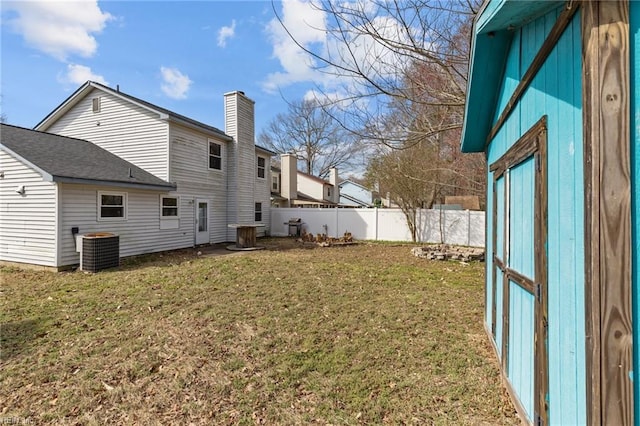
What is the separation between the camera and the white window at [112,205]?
31.2 feet

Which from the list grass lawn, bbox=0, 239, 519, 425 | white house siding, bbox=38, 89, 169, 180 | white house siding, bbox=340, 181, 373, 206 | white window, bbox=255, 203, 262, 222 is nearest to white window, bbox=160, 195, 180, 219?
white house siding, bbox=38, 89, 169, 180

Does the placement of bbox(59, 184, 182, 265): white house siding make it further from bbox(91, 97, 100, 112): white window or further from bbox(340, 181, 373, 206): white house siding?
bbox(340, 181, 373, 206): white house siding

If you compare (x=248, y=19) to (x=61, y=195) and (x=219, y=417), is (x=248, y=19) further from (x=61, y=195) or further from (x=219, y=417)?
(x=61, y=195)

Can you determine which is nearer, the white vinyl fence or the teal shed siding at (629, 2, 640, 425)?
the teal shed siding at (629, 2, 640, 425)

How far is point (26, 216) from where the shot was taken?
350 inches

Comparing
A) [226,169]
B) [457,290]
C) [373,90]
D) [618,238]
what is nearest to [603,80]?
[618,238]

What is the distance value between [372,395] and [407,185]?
12563 millimetres

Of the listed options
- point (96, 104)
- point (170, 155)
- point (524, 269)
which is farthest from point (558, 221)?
point (96, 104)

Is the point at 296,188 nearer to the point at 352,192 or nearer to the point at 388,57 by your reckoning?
the point at 352,192

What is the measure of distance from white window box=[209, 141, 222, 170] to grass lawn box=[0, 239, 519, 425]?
7.99m

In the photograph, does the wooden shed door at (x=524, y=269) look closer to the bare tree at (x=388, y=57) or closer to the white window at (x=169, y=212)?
the bare tree at (x=388, y=57)

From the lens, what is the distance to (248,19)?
15.2 ft

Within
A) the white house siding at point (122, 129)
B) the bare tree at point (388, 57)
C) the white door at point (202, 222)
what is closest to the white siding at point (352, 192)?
the white door at point (202, 222)

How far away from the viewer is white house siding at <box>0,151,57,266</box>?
8516 mm
